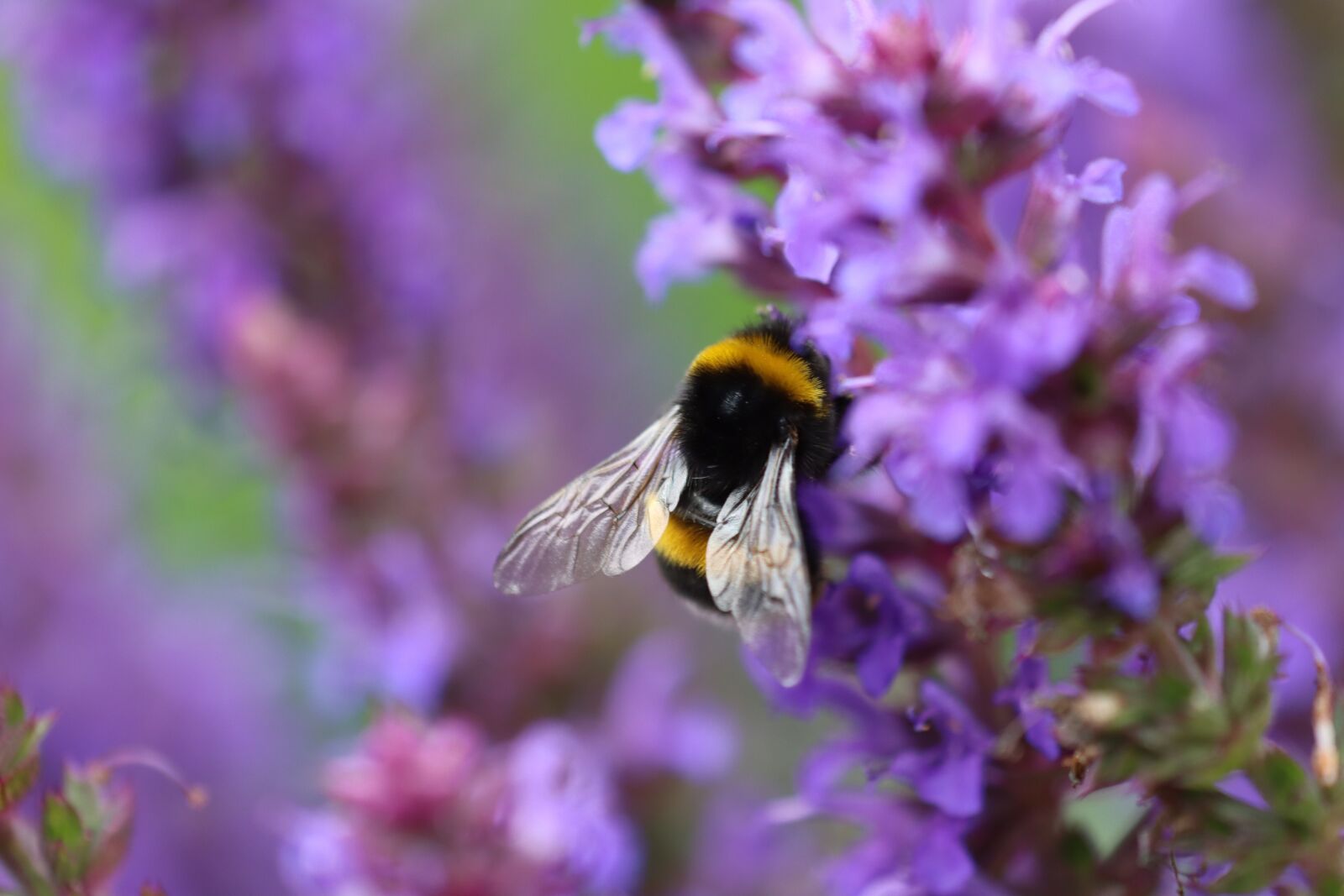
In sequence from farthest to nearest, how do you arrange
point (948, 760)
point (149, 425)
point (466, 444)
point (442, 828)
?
point (149, 425) → point (466, 444) → point (442, 828) → point (948, 760)

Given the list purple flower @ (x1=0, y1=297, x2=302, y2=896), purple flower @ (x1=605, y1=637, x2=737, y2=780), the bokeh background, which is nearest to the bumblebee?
the bokeh background

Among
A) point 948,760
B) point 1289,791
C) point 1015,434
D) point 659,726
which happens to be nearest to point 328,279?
point 659,726

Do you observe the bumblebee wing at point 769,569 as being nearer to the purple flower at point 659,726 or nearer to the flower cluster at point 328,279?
the purple flower at point 659,726

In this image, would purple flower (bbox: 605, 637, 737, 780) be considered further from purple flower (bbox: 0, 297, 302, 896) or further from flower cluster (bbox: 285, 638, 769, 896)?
purple flower (bbox: 0, 297, 302, 896)

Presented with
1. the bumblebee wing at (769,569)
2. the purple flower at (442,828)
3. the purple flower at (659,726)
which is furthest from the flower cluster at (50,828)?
the purple flower at (659,726)

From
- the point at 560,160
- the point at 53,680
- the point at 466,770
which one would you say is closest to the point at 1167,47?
the point at 560,160

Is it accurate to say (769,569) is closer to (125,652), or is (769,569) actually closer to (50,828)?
(50,828)

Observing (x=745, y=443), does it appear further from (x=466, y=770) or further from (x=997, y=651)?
(x=466, y=770)
